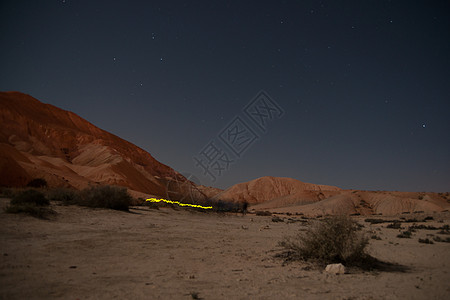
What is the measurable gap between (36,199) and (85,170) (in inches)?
1497

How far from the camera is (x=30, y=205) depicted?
9867 millimetres

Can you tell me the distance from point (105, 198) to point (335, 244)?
42.8ft

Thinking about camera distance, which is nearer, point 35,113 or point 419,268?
point 419,268

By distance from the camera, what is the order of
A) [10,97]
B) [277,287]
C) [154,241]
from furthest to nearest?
[10,97] → [154,241] → [277,287]

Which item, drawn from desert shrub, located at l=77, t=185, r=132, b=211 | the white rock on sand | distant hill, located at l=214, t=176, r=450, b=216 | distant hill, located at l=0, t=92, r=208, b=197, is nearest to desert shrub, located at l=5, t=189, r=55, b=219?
desert shrub, located at l=77, t=185, r=132, b=211

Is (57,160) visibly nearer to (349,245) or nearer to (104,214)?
(104,214)

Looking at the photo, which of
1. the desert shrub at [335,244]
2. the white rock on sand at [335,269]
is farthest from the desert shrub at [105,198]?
the white rock on sand at [335,269]

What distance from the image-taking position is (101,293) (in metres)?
3.82

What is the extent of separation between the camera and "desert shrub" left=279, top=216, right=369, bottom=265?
6017mm

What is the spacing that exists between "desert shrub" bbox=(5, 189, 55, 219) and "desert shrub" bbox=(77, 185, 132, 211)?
281cm

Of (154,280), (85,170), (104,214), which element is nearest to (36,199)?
(104,214)

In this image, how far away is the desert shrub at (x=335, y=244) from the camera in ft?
19.7

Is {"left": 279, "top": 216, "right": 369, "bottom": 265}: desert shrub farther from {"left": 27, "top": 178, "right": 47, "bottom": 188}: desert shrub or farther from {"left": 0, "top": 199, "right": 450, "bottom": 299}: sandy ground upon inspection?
{"left": 27, "top": 178, "right": 47, "bottom": 188}: desert shrub

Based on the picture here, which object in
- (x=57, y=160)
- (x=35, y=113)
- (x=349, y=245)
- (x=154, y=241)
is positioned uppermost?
(x=35, y=113)
